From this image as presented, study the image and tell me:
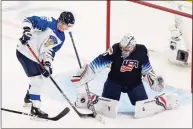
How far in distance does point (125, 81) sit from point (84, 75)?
24 cm

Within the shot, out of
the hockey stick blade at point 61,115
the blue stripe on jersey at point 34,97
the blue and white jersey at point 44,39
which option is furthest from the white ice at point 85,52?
the blue and white jersey at point 44,39

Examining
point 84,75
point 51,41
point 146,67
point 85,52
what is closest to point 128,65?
point 146,67

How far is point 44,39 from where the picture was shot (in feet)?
11.7

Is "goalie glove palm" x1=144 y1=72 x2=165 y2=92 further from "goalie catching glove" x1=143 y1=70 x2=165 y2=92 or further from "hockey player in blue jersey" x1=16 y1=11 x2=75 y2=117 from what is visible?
"hockey player in blue jersey" x1=16 y1=11 x2=75 y2=117

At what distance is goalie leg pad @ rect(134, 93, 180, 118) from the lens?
12.5 ft

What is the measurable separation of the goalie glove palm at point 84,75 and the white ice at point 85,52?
0.62ft

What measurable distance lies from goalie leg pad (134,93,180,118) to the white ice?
0.10 feet

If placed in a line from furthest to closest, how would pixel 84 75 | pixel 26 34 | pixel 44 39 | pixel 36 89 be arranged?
pixel 84 75 < pixel 36 89 < pixel 44 39 < pixel 26 34

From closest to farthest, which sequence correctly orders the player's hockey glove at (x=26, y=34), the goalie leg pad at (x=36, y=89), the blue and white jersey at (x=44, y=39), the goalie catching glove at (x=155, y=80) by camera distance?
the player's hockey glove at (x=26, y=34), the blue and white jersey at (x=44, y=39), the goalie leg pad at (x=36, y=89), the goalie catching glove at (x=155, y=80)

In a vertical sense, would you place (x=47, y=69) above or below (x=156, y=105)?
above

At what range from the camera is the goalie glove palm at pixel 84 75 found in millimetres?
3770

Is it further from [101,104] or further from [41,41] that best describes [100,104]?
[41,41]

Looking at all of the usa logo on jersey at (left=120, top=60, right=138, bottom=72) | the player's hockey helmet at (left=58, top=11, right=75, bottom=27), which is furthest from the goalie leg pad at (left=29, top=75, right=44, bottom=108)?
the usa logo on jersey at (left=120, top=60, right=138, bottom=72)

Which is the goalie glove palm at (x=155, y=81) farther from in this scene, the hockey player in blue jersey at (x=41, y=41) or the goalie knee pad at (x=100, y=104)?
the hockey player in blue jersey at (x=41, y=41)
